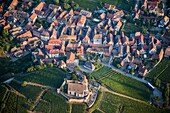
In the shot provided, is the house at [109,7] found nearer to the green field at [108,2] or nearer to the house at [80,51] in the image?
the green field at [108,2]

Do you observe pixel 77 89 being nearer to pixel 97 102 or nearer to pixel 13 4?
pixel 97 102

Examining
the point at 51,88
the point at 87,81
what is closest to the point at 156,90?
the point at 87,81

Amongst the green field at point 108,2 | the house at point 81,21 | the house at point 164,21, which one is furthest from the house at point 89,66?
the house at point 164,21

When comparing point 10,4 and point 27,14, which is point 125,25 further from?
point 10,4

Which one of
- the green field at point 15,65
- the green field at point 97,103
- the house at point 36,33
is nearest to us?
the green field at point 97,103

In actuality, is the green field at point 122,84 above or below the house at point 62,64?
below

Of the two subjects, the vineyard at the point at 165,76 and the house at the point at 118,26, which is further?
the house at the point at 118,26

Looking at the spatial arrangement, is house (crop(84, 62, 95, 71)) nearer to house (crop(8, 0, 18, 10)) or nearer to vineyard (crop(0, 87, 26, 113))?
vineyard (crop(0, 87, 26, 113))
